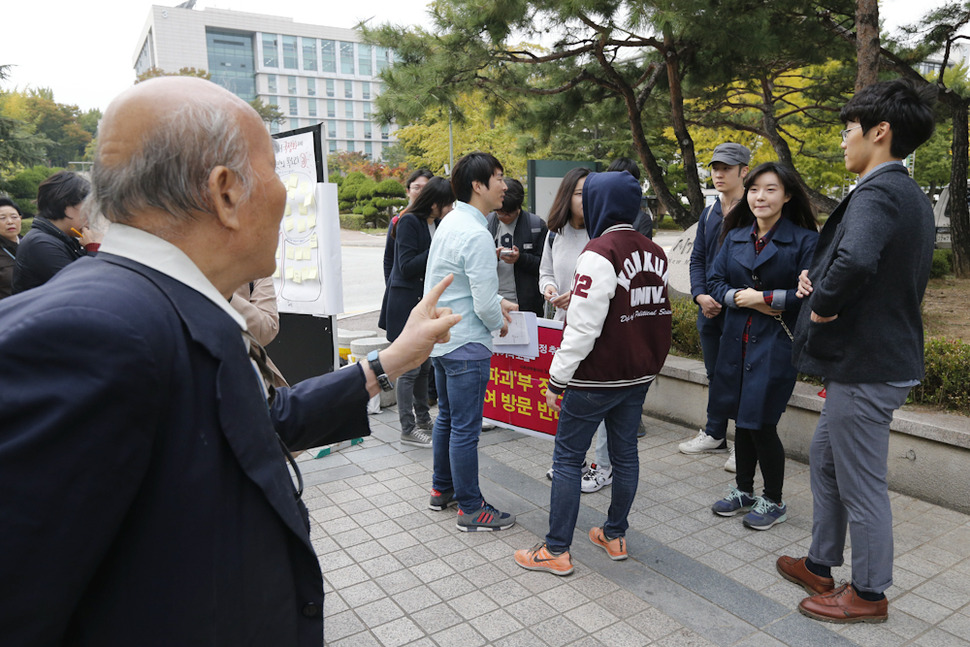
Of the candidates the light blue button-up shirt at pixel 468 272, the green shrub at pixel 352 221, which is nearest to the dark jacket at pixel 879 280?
the light blue button-up shirt at pixel 468 272

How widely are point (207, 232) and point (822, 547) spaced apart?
113 inches

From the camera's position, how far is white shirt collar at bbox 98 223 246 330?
1044 millimetres

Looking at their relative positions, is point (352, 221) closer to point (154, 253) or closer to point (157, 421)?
point (154, 253)

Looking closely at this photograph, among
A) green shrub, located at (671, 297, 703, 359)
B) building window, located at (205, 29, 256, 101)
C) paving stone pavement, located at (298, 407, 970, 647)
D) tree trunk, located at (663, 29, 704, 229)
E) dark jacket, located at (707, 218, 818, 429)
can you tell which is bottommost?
paving stone pavement, located at (298, 407, 970, 647)

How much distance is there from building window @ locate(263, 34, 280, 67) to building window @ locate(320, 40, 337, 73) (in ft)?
20.5

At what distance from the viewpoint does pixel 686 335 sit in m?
5.67

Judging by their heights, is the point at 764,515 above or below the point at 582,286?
below

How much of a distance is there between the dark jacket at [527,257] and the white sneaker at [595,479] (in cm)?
153

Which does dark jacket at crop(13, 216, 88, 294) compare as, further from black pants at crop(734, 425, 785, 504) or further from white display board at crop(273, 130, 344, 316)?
black pants at crop(734, 425, 785, 504)

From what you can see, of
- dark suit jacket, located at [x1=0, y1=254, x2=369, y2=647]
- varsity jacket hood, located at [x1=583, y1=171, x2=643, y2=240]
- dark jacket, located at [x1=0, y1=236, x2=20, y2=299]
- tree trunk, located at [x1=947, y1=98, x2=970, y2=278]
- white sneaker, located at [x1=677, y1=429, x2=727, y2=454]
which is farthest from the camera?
tree trunk, located at [x1=947, y1=98, x2=970, y2=278]

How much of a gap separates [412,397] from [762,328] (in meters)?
2.61

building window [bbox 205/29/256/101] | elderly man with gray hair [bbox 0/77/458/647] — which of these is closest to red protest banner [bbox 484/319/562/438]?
elderly man with gray hair [bbox 0/77/458/647]

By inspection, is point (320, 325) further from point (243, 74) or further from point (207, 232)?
point (243, 74)

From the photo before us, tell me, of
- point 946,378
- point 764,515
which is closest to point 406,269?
point 764,515
